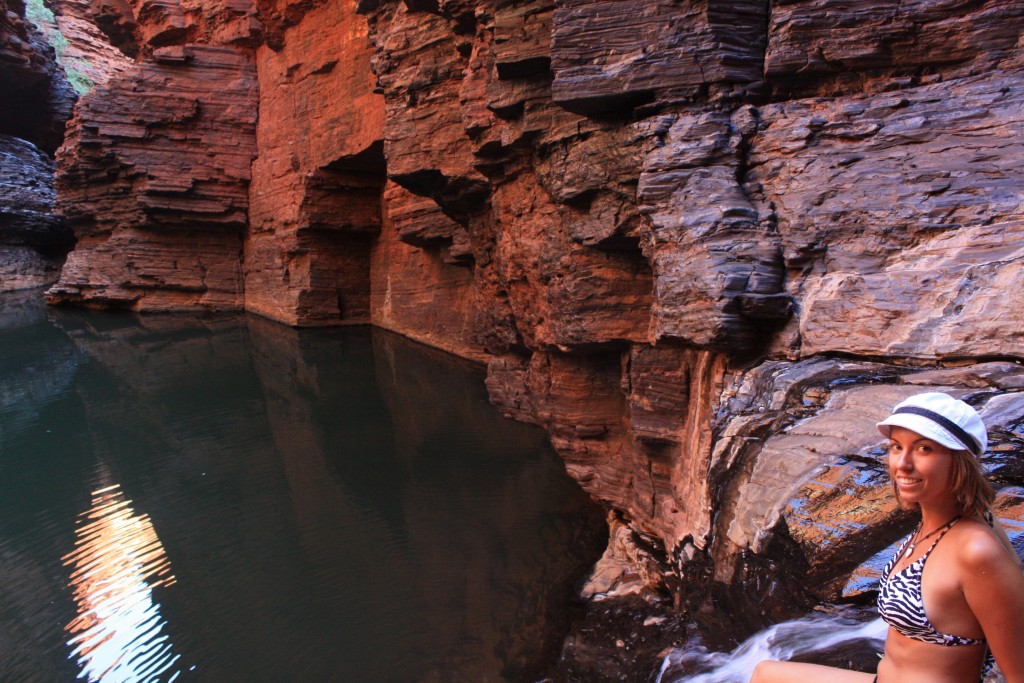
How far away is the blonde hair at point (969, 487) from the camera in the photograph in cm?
134

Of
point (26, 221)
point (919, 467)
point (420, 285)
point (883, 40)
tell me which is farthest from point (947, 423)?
point (26, 221)

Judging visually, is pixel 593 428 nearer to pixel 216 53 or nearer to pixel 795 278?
pixel 795 278

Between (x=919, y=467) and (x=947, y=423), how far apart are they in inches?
4.3

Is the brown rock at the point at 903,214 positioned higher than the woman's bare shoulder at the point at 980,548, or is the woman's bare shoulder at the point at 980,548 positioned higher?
the brown rock at the point at 903,214

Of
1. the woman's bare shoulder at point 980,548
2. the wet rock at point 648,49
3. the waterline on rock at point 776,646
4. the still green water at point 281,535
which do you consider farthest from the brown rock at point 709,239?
the still green water at point 281,535

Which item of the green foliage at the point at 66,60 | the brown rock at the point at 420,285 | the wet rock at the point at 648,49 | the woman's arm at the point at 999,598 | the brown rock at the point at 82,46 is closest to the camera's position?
the woman's arm at the point at 999,598

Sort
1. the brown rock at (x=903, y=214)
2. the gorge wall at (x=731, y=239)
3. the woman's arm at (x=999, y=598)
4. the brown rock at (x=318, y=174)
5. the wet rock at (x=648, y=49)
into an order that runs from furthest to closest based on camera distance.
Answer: the brown rock at (x=318, y=174) < the wet rock at (x=648, y=49) < the brown rock at (x=903, y=214) < the gorge wall at (x=731, y=239) < the woman's arm at (x=999, y=598)

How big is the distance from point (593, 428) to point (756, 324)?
93.3 inches

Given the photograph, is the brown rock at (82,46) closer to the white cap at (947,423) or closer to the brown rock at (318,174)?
the brown rock at (318,174)

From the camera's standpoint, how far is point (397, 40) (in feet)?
24.4

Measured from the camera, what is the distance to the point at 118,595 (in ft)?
14.5

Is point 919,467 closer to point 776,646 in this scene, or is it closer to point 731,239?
point 776,646

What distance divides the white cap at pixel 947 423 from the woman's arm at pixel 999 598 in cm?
18

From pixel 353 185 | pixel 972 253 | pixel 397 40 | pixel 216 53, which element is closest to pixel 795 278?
pixel 972 253
